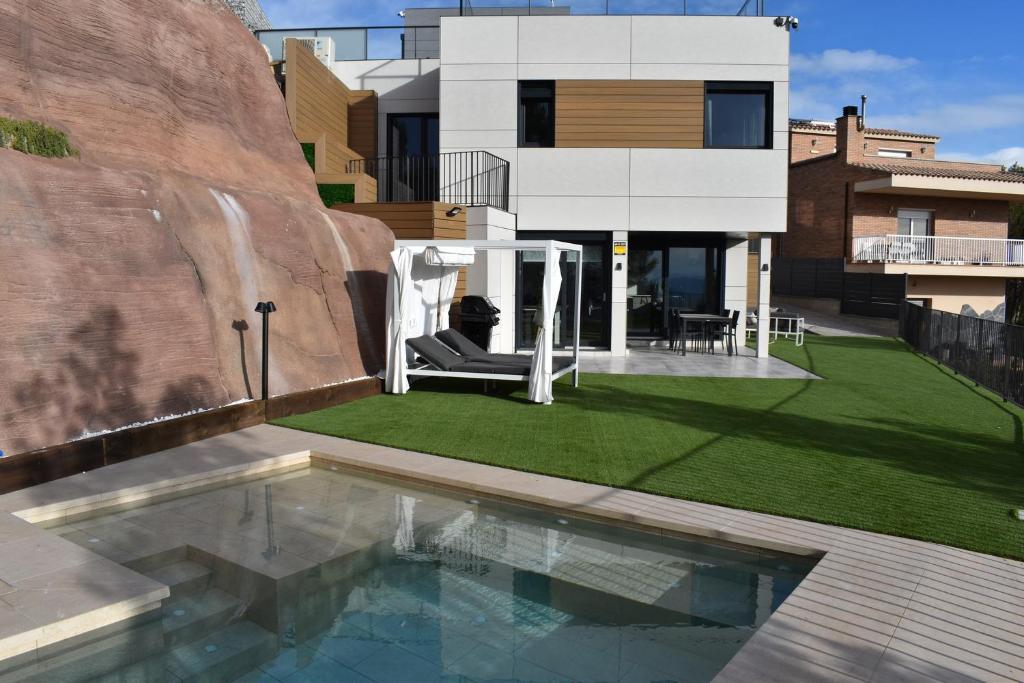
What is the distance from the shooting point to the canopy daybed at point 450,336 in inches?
444

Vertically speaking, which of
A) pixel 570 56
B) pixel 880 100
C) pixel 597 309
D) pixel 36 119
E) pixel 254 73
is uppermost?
pixel 880 100

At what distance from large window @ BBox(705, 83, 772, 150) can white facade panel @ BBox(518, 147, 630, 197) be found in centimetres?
219

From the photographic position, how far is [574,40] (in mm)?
17734

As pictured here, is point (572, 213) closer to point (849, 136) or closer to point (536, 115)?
point (536, 115)

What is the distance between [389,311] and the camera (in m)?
11.9

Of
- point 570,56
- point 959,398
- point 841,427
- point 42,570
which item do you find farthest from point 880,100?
point 42,570

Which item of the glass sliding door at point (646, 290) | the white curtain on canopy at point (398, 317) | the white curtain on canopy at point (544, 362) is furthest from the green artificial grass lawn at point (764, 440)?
the glass sliding door at point (646, 290)

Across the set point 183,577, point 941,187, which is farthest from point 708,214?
point 941,187

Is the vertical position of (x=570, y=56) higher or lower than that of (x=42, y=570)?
higher

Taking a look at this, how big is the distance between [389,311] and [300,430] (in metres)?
3.16

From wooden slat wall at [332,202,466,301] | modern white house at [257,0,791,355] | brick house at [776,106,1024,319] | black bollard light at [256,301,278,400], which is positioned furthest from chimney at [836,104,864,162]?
black bollard light at [256,301,278,400]

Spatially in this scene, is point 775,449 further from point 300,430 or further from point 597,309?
point 597,309

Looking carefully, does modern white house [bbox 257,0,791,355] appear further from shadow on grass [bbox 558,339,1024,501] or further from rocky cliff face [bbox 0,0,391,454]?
shadow on grass [bbox 558,339,1024,501]

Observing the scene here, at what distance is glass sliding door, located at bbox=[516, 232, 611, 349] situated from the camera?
18.1 m
